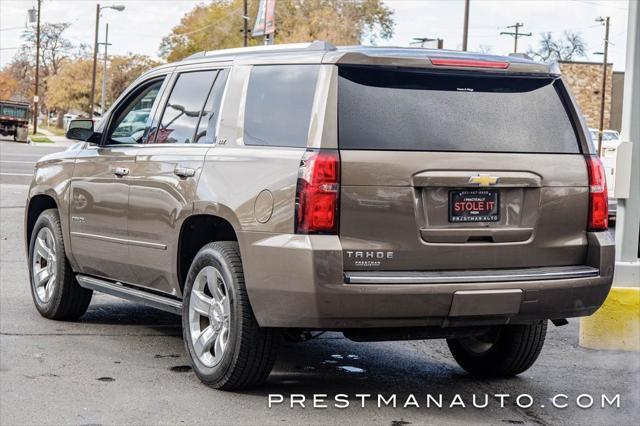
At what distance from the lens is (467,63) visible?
5840mm

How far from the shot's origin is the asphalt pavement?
223 inches

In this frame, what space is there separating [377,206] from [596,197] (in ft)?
4.55

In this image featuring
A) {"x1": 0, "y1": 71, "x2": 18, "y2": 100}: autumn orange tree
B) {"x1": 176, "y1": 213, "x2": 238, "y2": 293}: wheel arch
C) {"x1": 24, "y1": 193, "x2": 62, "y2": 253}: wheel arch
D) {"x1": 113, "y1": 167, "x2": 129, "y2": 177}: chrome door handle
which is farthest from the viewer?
{"x1": 0, "y1": 71, "x2": 18, "y2": 100}: autumn orange tree

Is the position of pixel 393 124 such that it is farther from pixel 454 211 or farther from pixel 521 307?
pixel 521 307

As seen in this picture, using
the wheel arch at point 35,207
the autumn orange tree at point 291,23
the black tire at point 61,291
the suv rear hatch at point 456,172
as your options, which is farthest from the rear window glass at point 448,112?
the autumn orange tree at point 291,23

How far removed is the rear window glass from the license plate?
0.76 feet

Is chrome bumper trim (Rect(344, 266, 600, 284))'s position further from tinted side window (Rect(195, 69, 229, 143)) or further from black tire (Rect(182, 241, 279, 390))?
tinted side window (Rect(195, 69, 229, 143))

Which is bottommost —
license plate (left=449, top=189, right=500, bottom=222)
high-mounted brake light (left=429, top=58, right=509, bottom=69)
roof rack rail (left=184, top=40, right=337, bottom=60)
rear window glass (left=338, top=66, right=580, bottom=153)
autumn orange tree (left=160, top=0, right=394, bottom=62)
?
license plate (left=449, top=189, right=500, bottom=222)

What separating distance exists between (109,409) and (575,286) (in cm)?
256

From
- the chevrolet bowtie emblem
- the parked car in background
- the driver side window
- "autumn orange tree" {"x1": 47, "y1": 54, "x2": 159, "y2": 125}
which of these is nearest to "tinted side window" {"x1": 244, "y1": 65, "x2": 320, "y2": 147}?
the chevrolet bowtie emblem

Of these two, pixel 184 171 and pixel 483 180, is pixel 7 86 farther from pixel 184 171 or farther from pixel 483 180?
pixel 483 180

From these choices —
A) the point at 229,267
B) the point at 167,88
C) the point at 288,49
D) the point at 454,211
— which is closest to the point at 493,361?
the point at 454,211

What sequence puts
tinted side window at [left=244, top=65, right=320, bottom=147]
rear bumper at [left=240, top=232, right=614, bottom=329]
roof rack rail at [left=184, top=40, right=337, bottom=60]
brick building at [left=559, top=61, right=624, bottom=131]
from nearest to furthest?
rear bumper at [left=240, top=232, right=614, bottom=329], tinted side window at [left=244, top=65, right=320, bottom=147], roof rack rail at [left=184, top=40, right=337, bottom=60], brick building at [left=559, top=61, right=624, bottom=131]

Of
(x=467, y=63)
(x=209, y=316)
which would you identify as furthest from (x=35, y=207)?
(x=467, y=63)
